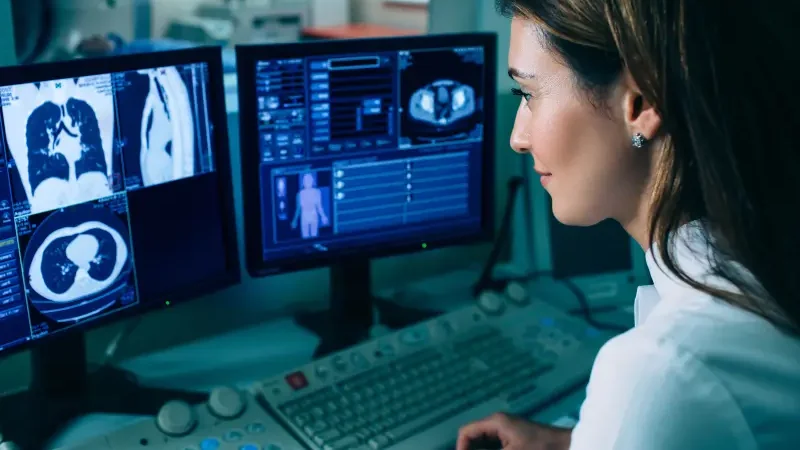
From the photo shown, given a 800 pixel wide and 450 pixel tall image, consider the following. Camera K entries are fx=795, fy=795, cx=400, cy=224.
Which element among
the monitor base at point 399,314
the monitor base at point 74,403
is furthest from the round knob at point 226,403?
the monitor base at point 399,314

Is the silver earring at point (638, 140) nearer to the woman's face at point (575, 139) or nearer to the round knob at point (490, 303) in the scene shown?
the woman's face at point (575, 139)

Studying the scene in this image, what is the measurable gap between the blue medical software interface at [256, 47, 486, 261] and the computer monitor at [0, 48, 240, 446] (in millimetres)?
90

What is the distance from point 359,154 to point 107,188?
1.37 feet

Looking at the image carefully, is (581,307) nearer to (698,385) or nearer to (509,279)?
(509,279)

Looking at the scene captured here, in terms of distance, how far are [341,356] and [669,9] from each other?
72 cm

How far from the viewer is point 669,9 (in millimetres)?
712

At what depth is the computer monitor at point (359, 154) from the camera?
125 cm

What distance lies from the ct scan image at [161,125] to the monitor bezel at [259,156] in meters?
0.07

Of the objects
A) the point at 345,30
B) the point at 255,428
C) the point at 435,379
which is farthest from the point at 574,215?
the point at 345,30

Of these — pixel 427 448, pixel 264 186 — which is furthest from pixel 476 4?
pixel 427 448

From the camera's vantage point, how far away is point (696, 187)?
2.63 feet

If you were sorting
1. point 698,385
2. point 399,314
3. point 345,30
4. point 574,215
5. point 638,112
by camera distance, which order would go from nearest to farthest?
point 698,385 → point 638,112 → point 574,215 → point 399,314 → point 345,30

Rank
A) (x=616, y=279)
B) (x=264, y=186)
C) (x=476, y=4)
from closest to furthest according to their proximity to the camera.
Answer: (x=264, y=186) < (x=616, y=279) < (x=476, y=4)

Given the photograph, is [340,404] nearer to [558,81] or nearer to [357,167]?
[357,167]
